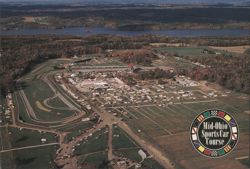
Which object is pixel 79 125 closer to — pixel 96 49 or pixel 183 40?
pixel 96 49

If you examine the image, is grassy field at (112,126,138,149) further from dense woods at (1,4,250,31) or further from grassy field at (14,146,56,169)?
dense woods at (1,4,250,31)

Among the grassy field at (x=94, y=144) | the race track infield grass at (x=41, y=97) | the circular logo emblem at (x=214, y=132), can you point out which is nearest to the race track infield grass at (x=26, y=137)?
the grassy field at (x=94, y=144)

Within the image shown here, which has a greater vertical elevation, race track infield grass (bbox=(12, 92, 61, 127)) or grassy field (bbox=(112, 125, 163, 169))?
race track infield grass (bbox=(12, 92, 61, 127))

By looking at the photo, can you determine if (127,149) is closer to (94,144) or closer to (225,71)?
(94,144)

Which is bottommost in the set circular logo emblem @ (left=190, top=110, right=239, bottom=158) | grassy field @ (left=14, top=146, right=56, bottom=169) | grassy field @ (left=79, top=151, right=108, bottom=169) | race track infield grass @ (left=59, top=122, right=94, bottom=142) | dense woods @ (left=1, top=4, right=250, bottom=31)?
dense woods @ (left=1, top=4, right=250, bottom=31)

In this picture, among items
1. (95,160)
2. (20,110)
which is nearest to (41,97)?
(20,110)

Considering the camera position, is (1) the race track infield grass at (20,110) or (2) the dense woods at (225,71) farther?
(2) the dense woods at (225,71)

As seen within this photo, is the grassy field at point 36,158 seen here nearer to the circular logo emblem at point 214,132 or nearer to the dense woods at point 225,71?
the circular logo emblem at point 214,132

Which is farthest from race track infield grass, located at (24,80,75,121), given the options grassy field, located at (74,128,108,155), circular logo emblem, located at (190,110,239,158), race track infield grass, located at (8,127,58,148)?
circular logo emblem, located at (190,110,239,158)
